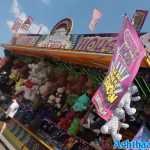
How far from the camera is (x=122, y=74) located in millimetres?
7336

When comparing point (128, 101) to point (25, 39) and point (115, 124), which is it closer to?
point (115, 124)

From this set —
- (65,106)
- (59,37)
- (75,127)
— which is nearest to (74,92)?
(65,106)

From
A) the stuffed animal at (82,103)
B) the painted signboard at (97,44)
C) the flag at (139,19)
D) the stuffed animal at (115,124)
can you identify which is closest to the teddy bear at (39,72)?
the painted signboard at (97,44)

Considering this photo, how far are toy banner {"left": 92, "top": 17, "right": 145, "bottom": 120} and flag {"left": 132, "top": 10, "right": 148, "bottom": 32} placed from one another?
2.92m

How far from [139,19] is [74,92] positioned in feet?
9.74

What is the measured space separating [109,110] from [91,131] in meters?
3.27

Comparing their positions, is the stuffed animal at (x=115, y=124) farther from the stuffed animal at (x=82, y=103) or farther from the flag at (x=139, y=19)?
Answer: the flag at (x=139, y=19)

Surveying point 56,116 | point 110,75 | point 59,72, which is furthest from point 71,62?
point 110,75

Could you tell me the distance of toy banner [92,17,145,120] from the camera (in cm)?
724

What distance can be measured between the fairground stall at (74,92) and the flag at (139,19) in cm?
60

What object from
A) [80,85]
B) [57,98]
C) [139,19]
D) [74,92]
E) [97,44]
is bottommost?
[57,98]

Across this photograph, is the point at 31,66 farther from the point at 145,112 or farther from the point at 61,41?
the point at 145,112

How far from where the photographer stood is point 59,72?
1301 centimetres

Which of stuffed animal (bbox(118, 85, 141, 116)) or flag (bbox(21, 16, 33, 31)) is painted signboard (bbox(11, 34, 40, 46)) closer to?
flag (bbox(21, 16, 33, 31))
